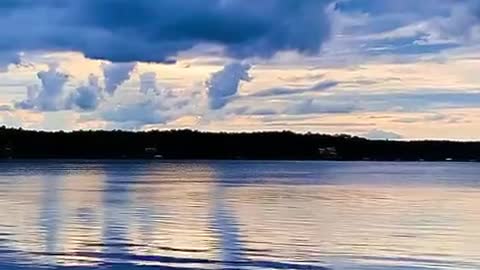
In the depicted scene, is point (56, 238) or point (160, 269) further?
point (56, 238)

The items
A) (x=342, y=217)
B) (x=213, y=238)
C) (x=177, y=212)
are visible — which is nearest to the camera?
(x=213, y=238)

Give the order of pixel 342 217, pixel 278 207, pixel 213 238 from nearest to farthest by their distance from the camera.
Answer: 1. pixel 213 238
2. pixel 342 217
3. pixel 278 207

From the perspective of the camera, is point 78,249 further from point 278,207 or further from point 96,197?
point 96,197

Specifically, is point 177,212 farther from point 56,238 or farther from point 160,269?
point 160,269

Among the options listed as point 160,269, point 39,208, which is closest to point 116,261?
point 160,269

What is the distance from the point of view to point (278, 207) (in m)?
51.2

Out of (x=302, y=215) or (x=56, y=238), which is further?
(x=302, y=215)

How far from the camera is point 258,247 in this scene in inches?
1165

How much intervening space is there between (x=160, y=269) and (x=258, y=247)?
6038mm

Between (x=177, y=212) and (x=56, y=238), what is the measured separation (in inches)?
608

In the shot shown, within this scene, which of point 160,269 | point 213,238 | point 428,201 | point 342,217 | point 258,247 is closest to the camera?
point 160,269

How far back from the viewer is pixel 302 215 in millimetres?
44375

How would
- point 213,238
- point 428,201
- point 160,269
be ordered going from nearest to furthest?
point 160,269
point 213,238
point 428,201

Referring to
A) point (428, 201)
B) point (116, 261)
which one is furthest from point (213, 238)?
point (428, 201)
